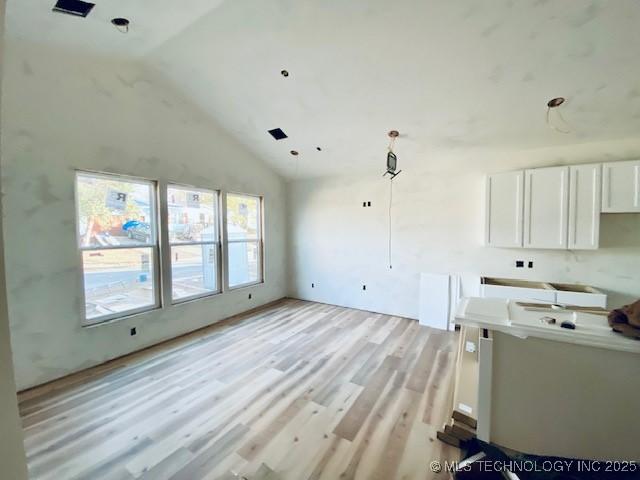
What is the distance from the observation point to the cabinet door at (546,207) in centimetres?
342

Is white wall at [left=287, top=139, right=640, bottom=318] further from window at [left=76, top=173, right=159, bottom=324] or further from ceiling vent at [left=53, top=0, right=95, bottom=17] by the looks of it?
ceiling vent at [left=53, top=0, right=95, bottom=17]

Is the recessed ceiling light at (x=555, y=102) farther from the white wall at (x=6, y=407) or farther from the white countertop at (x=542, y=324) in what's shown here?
the white wall at (x=6, y=407)

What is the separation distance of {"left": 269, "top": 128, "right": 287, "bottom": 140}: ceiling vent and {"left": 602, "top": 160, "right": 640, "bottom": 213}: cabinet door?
4.12m

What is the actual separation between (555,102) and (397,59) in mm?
1745

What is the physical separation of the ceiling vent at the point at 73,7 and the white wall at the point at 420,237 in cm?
366

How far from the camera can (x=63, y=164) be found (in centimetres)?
289

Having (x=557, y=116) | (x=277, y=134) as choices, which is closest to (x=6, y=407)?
(x=277, y=134)

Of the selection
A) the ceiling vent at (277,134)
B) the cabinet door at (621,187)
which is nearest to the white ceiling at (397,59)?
the ceiling vent at (277,134)

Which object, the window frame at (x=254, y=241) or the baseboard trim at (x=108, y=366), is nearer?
the baseboard trim at (x=108, y=366)

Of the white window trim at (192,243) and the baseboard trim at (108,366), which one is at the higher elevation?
the white window trim at (192,243)

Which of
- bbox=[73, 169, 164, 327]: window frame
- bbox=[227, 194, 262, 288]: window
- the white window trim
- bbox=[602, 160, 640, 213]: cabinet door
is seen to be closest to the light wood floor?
bbox=[73, 169, 164, 327]: window frame

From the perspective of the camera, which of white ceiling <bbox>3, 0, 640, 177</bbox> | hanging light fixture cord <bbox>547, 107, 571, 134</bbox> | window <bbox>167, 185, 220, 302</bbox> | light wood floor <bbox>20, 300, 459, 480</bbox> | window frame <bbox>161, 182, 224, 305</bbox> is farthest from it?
window <bbox>167, 185, 220, 302</bbox>

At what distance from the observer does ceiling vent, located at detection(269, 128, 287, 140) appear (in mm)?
4237

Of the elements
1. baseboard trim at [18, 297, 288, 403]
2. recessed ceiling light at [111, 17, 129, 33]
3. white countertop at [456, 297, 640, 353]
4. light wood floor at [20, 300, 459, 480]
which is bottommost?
light wood floor at [20, 300, 459, 480]
